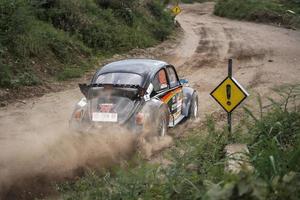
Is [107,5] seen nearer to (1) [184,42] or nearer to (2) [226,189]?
(1) [184,42]

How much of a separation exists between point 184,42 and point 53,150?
18762mm

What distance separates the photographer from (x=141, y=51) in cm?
2245

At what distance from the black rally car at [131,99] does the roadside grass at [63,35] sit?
5.39m

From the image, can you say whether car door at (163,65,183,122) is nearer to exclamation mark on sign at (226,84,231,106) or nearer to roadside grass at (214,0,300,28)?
exclamation mark on sign at (226,84,231,106)

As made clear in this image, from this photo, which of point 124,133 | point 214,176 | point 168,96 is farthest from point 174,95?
point 214,176

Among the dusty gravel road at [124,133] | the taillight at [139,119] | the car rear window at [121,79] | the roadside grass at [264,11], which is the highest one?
the car rear window at [121,79]

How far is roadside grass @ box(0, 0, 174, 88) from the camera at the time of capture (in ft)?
52.4

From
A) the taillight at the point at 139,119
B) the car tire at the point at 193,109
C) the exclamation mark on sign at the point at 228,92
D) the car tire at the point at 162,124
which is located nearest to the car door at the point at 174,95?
the car tire at the point at 193,109

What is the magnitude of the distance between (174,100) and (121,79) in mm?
1480

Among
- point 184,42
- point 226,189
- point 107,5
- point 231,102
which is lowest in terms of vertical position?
point 184,42

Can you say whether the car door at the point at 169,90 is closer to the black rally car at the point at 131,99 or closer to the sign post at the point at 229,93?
the black rally car at the point at 131,99

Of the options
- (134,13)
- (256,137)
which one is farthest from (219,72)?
(256,137)

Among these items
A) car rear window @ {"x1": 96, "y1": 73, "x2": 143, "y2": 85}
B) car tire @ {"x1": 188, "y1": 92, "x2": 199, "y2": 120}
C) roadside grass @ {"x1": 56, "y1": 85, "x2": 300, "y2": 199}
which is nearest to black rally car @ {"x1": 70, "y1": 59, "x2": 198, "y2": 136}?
car rear window @ {"x1": 96, "y1": 73, "x2": 143, "y2": 85}

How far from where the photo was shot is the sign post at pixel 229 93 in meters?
9.04
